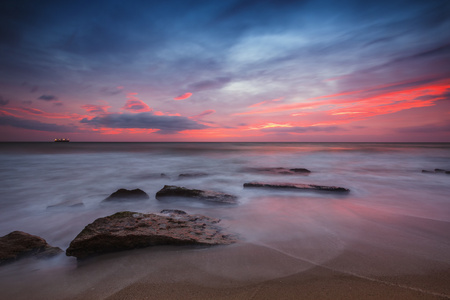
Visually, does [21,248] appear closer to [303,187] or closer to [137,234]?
[137,234]

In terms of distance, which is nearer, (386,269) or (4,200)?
(386,269)

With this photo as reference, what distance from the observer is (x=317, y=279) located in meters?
2.31

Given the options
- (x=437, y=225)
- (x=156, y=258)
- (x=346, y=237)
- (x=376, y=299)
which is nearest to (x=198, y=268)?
(x=156, y=258)

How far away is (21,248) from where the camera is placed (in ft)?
9.39

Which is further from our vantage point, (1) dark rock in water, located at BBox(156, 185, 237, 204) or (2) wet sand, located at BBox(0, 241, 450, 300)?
(1) dark rock in water, located at BBox(156, 185, 237, 204)

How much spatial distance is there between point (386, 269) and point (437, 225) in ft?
8.78

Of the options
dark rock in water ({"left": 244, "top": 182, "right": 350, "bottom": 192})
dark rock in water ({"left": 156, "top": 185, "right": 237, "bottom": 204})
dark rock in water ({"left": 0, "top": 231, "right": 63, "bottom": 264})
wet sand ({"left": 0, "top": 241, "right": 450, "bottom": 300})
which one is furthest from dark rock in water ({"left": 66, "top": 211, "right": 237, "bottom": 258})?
dark rock in water ({"left": 244, "top": 182, "right": 350, "bottom": 192})

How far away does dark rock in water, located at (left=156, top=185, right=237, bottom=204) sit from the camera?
5684 millimetres

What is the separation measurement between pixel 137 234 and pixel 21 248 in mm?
1502

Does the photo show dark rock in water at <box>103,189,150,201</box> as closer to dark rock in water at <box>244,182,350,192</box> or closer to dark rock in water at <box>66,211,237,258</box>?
dark rock in water at <box>66,211,237,258</box>

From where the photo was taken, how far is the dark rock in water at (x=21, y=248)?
108 inches

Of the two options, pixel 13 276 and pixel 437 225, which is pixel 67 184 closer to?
pixel 13 276

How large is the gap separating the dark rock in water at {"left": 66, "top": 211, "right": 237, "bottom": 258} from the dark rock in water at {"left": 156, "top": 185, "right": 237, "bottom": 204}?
6.62ft

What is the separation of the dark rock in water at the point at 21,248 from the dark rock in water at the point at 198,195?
10.5 ft
